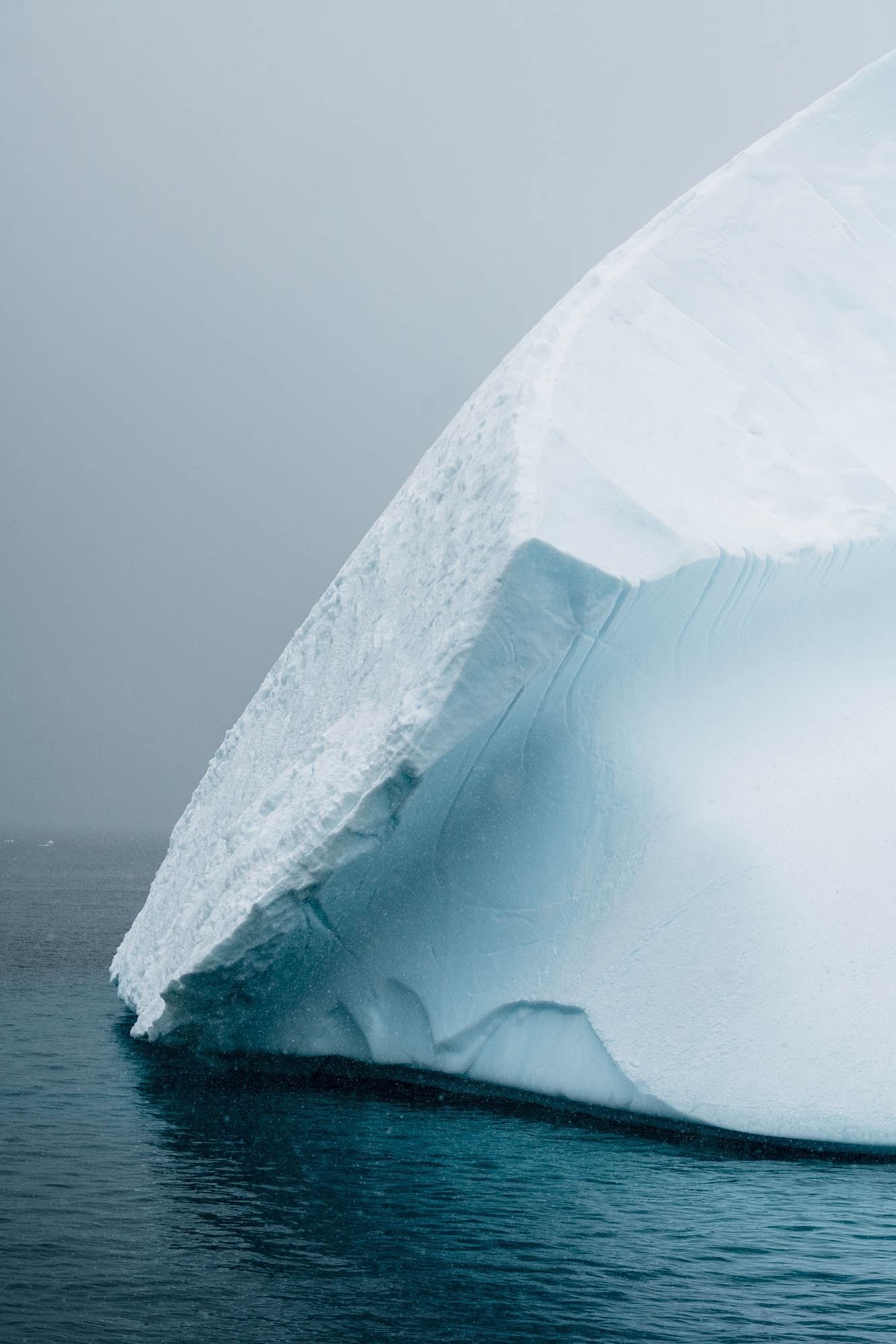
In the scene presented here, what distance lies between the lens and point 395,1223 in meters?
7.27

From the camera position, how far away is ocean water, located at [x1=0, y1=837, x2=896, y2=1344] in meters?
5.99

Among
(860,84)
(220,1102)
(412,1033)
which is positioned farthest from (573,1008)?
(860,84)

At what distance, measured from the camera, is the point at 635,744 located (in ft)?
32.7

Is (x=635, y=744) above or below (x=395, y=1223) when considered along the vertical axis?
above

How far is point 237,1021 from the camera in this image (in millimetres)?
11258

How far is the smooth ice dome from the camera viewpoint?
364 inches

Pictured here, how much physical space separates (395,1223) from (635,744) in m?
4.19

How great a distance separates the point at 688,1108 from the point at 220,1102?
3.89m

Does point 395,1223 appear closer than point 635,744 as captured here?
Yes

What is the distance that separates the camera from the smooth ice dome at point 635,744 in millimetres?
9250

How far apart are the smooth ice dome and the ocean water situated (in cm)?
67

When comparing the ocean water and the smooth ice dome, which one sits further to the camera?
the smooth ice dome

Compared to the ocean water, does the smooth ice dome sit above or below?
above

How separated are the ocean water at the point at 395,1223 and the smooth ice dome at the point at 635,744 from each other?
0.67 metres
